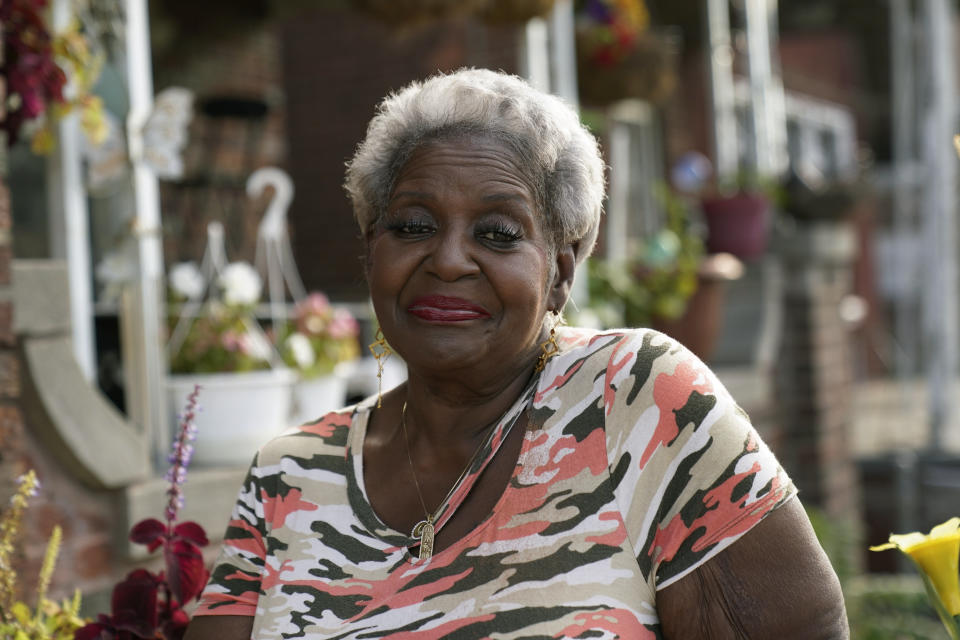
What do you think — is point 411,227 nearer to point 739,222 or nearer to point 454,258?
point 454,258

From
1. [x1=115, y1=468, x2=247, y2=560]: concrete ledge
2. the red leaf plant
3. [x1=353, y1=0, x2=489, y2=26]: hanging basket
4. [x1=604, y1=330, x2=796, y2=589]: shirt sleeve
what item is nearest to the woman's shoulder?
the red leaf plant

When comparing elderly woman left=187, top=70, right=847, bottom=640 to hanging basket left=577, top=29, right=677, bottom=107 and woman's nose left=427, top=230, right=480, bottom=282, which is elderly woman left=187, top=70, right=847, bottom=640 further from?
hanging basket left=577, top=29, right=677, bottom=107

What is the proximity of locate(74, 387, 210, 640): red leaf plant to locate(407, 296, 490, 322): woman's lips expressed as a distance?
456 millimetres

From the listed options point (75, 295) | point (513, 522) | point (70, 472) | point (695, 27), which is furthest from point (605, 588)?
point (695, 27)

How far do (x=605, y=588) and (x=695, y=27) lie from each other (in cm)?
687

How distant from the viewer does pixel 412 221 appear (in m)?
1.72

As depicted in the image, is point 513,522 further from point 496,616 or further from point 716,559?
point 716,559

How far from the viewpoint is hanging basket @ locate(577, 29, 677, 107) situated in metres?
5.80

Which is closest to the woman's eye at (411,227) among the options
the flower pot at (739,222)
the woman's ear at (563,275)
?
the woman's ear at (563,275)

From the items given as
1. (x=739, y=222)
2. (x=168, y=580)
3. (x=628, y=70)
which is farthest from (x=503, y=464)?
(x=739, y=222)

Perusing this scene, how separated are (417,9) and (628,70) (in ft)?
6.53

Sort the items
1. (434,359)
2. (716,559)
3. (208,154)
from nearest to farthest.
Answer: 1. (716,559)
2. (434,359)
3. (208,154)

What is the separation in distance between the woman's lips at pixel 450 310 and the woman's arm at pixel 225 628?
0.62 meters

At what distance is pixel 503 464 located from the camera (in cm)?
170
